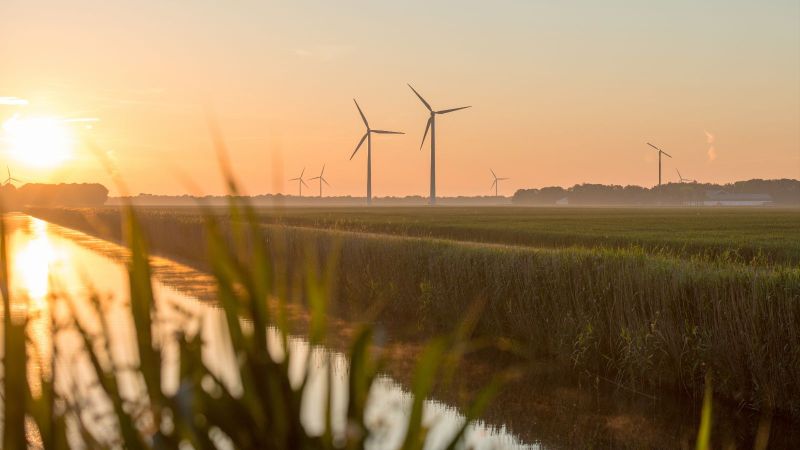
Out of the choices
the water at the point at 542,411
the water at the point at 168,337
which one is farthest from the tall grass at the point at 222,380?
the water at the point at 542,411

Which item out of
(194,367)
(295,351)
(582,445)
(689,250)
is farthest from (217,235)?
(689,250)

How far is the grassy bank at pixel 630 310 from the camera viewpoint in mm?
11852

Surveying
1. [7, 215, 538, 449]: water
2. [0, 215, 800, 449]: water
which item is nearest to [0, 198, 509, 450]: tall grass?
[7, 215, 538, 449]: water

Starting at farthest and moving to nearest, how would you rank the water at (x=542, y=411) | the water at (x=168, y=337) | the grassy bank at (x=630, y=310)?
the grassy bank at (x=630, y=310) < the water at (x=542, y=411) < the water at (x=168, y=337)

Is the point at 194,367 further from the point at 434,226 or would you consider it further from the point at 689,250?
the point at 434,226

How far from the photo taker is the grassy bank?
11.9 meters

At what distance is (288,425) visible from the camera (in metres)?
1.54

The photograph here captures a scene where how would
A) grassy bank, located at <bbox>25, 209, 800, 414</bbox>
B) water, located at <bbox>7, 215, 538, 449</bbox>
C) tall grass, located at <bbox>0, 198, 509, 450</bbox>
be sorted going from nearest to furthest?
tall grass, located at <bbox>0, 198, 509, 450</bbox>, water, located at <bbox>7, 215, 538, 449</bbox>, grassy bank, located at <bbox>25, 209, 800, 414</bbox>

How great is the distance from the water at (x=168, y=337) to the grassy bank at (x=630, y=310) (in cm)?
262

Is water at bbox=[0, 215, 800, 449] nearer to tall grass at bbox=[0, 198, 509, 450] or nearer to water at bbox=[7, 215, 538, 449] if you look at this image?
water at bbox=[7, 215, 538, 449]

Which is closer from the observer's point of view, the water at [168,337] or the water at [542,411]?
the water at [168,337]

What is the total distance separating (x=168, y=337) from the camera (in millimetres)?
1796

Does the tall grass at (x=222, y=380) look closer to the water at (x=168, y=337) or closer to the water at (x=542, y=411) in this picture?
the water at (x=168, y=337)

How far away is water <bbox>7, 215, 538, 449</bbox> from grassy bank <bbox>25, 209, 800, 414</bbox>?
103 inches
